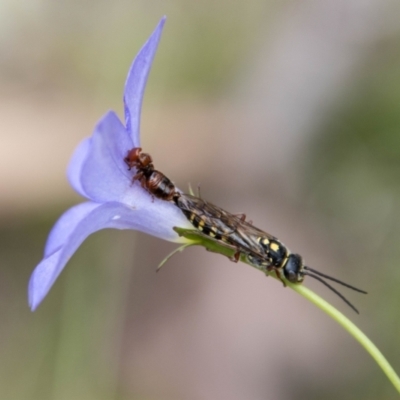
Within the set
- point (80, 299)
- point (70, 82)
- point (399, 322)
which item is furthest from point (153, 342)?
point (70, 82)

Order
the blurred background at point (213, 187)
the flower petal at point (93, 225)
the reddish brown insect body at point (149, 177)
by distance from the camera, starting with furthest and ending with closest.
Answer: the blurred background at point (213, 187), the reddish brown insect body at point (149, 177), the flower petal at point (93, 225)

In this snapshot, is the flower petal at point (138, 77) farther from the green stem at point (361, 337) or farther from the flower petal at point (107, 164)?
the green stem at point (361, 337)

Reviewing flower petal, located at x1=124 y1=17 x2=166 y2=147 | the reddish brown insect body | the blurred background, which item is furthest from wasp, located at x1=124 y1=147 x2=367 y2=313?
the blurred background

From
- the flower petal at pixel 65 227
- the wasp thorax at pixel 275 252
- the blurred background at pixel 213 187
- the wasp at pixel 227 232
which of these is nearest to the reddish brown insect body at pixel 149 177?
the wasp at pixel 227 232

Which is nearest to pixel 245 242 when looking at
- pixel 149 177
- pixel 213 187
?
pixel 149 177

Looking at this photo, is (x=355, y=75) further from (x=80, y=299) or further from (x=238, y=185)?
(x=80, y=299)

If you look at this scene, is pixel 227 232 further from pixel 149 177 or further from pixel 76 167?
pixel 76 167

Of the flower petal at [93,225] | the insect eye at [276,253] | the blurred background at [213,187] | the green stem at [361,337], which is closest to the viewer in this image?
the flower petal at [93,225]
